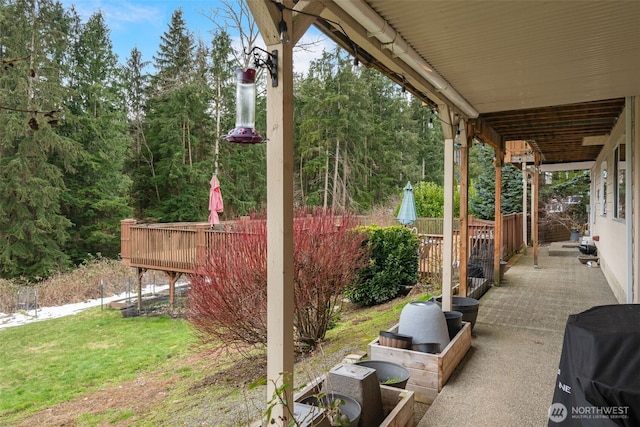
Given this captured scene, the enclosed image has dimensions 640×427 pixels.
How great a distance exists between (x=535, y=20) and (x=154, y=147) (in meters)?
19.3

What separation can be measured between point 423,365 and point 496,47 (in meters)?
2.27

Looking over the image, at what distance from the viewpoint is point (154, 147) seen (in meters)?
18.9

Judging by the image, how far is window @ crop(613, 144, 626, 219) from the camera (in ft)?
16.1

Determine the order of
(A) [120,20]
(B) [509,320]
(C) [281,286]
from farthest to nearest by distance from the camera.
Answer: (A) [120,20]
(B) [509,320]
(C) [281,286]

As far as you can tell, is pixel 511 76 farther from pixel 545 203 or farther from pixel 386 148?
pixel 386 148

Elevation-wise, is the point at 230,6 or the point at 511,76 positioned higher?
the point at 230,6

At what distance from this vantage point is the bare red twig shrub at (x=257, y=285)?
14.6 feet

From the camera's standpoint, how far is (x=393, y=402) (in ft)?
7.58

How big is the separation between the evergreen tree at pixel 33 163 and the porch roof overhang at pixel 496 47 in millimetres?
11753

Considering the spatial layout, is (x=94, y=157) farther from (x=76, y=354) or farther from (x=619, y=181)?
(x=619, y=181)

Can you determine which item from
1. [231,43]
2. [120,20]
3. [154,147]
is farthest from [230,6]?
[120,20]

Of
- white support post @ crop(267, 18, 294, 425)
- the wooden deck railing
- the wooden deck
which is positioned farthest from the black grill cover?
the wooden deck railing

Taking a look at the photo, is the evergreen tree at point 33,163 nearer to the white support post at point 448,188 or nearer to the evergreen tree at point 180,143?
the evergreen tree at point 180,143

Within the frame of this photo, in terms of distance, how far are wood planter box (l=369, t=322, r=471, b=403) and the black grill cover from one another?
1330mm
